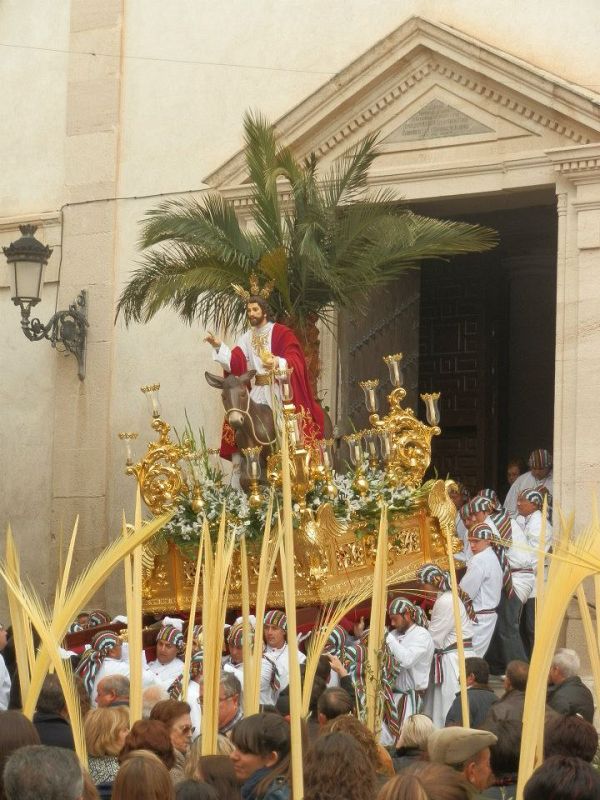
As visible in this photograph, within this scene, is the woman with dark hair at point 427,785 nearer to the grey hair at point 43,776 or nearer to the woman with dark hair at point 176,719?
the grey hair at point 43,776

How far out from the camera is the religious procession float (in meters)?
12.2

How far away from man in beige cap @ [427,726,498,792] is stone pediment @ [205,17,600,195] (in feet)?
30.7

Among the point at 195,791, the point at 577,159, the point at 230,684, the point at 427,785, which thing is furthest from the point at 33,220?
the point at 427,785

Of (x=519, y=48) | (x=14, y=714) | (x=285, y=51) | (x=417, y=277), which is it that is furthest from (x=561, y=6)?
(x=14, y=714)

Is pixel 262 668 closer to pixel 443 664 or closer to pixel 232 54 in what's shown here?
pixel 443 664

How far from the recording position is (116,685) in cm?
833

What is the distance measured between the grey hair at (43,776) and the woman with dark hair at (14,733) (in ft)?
2.62

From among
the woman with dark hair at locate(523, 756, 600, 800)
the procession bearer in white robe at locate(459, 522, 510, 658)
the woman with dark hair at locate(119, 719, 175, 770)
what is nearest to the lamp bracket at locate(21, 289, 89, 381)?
the procession bearer in white robe at locate(459, 522, 510, 658)

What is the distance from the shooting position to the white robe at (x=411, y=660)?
33.4ft

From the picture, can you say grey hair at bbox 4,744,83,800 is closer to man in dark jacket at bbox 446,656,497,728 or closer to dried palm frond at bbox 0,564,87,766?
dried palm frond at bbox 0,564,87,766

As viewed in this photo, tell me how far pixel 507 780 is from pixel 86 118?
12.3m

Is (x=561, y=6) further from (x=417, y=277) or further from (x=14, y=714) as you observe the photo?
(x=14, y=714)

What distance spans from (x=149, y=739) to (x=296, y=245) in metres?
8.42

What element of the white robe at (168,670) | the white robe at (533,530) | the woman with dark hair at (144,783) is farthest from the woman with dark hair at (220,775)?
the white robe at (533,530)
